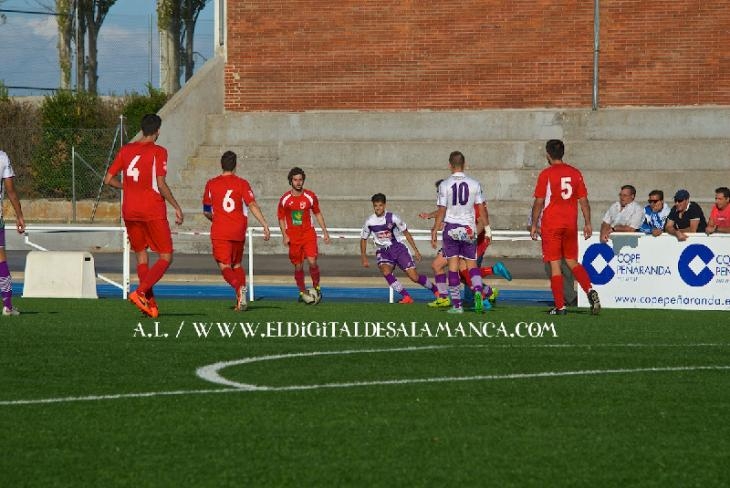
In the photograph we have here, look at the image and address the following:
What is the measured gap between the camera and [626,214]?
2027cm

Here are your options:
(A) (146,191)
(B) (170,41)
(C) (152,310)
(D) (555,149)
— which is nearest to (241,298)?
(C) (152,310)

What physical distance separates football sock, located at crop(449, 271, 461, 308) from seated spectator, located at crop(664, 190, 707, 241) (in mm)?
4332

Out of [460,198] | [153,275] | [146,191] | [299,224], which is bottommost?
[153,275]

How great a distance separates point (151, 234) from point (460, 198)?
3.62 m

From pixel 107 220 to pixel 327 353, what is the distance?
91.2 ft

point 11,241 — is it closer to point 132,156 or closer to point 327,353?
point 132,156

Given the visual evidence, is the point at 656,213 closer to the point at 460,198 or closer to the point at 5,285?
the point at 460,198

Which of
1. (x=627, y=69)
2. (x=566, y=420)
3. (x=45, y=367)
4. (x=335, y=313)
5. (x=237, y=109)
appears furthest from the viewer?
(x=237, y=109)

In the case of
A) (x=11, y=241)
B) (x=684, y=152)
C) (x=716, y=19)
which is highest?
(x=716, y=19)

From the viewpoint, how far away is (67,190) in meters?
40.9

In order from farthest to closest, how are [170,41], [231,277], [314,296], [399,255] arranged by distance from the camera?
[170,41] → [399,255] → [314,296] → [231,277]

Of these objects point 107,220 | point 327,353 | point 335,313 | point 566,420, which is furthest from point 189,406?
point 107,220

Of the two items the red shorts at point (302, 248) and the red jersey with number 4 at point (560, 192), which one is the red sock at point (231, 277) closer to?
the red shorts at point (302, 248)

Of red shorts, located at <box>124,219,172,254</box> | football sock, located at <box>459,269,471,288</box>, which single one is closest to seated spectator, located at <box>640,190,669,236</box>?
football sock, located at <box>459,269,471,288</box>
